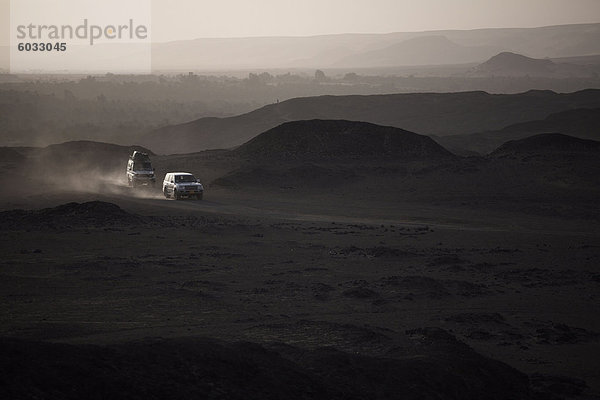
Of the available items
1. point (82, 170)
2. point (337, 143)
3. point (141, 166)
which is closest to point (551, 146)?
point (337, 143)

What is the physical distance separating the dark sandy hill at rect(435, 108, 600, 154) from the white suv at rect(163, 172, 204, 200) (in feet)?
151

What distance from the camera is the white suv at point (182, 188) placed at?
4272cm

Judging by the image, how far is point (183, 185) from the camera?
141 ft

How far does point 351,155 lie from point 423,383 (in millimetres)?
50856

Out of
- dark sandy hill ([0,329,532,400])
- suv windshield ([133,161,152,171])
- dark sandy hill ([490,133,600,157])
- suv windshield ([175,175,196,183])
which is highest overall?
dark sandy hill ([490,133,600,157])

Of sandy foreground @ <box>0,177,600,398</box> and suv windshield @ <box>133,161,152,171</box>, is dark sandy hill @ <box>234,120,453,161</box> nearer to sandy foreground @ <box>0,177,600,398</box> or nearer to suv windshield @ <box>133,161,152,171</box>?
suv windshield @ <box>133,161,152,171</box>

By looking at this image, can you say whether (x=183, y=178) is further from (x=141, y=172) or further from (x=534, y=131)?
(x=534, y=131)

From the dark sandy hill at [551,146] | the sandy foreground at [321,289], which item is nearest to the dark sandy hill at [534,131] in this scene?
the dark sandy hill at [551,146]

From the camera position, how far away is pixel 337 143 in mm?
66375

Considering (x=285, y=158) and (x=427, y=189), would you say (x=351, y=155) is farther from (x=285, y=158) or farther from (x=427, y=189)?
(x=427, y=189)

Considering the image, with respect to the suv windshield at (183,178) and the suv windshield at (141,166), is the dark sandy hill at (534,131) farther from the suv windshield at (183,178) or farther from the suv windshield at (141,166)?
the suv windshield at (183,178)

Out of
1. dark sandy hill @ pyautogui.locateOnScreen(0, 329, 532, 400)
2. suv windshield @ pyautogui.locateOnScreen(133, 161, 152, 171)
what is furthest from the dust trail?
dark sandy hill @ pyautogui.locateOnScreen(0, 329, 532, 400)

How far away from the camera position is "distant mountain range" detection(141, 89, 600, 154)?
110000 millimetres

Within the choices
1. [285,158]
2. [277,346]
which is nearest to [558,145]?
[285,158]
